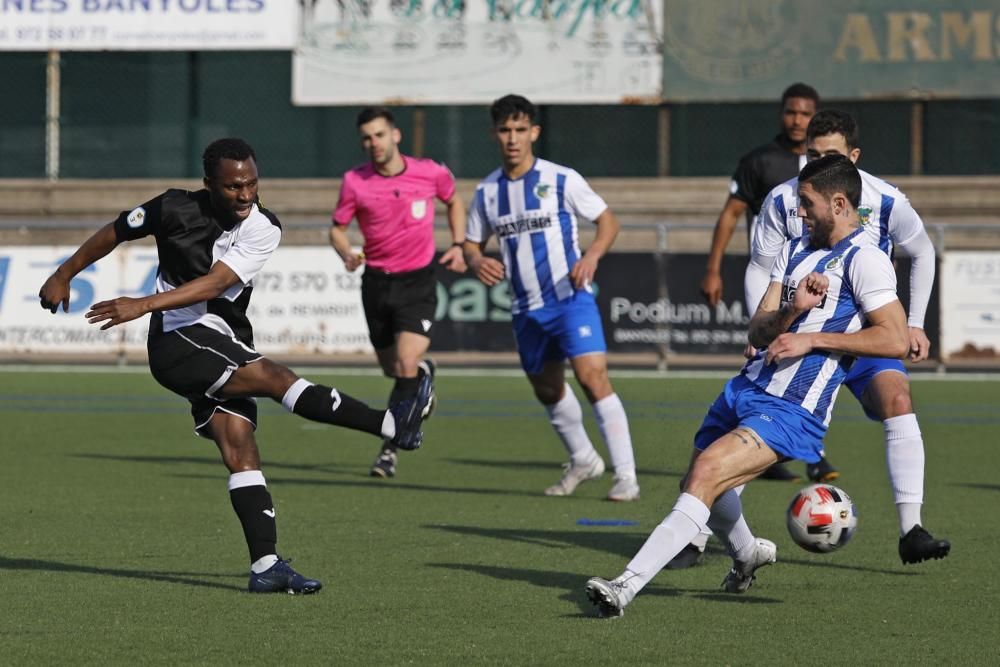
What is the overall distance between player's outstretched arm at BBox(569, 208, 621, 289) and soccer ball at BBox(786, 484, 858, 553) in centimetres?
285

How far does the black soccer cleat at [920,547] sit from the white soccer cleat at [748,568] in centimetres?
54

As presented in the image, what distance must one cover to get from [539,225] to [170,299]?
12.0 feet

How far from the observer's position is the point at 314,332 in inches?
794

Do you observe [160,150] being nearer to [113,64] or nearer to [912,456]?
[113,64]

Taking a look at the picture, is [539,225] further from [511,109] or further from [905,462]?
[905,462]

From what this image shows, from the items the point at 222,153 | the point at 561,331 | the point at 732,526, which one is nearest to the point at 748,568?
the point at 732,526

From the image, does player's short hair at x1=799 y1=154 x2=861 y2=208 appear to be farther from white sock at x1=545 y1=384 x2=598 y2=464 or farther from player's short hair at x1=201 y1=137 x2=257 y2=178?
white sock at x1=545 y1=384 x2=598 y2=464

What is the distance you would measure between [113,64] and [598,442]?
15.6 m

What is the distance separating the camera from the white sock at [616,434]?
9430 mm

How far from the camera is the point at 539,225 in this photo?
31.7ft

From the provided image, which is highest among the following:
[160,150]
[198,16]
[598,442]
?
[198,16]

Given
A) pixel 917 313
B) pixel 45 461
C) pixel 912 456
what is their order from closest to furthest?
pixel 912 456
pixel 917 313
pixel 45 461

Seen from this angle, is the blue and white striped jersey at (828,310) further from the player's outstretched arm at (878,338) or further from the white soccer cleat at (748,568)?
the white soccer cleat at (748,568)

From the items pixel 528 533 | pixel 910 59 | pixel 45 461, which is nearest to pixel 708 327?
pixel 910 59
